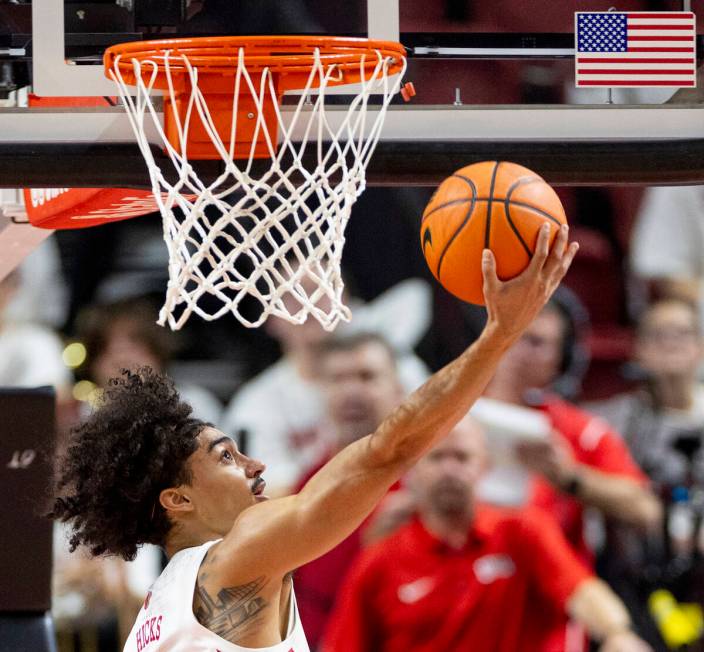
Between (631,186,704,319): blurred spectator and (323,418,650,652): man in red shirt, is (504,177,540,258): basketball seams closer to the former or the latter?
(323,418,650,652): man in red shirt

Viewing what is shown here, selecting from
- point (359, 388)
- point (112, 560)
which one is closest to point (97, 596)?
point (112, 560)

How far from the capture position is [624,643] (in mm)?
5008

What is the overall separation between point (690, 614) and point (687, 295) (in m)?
1.40

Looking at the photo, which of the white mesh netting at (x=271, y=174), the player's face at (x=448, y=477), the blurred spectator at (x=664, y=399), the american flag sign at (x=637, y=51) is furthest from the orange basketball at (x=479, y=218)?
the blurred spectator at (x=664, y=399)

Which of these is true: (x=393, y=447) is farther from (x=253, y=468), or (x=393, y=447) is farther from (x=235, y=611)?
(x=253, y=468)

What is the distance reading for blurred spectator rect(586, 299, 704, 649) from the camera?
16.8 ft

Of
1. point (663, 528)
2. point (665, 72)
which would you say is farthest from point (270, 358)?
→ point (665, 72)

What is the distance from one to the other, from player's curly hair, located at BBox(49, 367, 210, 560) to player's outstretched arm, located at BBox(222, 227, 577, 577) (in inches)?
12.6

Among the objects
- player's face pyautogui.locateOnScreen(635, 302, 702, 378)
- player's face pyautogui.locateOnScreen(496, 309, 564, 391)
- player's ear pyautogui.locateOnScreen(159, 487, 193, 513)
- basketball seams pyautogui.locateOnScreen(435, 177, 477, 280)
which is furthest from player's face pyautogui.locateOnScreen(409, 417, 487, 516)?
basketball seams pyautogui.locateOnScreen(435, 177, 477, 280)

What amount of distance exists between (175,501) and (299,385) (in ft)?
10.4

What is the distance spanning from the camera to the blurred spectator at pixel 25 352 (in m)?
5.55

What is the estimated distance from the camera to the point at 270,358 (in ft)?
18.2

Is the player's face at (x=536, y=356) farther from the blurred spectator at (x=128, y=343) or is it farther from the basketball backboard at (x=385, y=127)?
the basketball backboard at (x=385, y=127)

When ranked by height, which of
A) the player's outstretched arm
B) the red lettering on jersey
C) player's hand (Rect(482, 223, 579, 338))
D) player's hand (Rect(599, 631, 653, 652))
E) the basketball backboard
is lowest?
player's hand (Rect(599, 631, 653, 652))
